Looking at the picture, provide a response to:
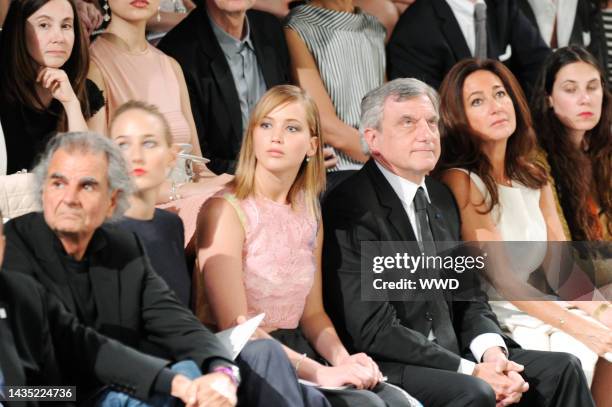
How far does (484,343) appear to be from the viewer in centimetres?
425

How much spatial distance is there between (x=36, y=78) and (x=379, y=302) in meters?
1.39

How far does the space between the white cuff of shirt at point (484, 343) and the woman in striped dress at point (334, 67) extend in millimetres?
949

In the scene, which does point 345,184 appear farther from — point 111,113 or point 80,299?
point 80,299

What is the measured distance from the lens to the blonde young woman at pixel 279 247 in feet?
12.6

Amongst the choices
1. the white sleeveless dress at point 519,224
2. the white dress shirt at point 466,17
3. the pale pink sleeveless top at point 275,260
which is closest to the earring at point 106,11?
the pale pink sleeveless top at point 275,260

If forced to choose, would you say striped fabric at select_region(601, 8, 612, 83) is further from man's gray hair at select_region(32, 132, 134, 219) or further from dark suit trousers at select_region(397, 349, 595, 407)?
man's gray hair at select_region(32, 132, 134, 219)

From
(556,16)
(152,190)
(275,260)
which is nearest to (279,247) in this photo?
(275,260)

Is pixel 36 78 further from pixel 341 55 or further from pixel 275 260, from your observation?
pixel 341 55

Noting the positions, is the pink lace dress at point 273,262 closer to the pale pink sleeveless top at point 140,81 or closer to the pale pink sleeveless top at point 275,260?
the pale pink sleeveless top at point 275,260

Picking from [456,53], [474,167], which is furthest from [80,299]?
[456,53]

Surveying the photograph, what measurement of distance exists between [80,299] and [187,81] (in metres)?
1.54

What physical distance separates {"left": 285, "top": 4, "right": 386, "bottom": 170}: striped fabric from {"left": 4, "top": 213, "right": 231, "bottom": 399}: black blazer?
5.40 feet

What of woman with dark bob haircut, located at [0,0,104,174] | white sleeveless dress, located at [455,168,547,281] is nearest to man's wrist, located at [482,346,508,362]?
white sleeveless dress, located at [455,168,547,281]

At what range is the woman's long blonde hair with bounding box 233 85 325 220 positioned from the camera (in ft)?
13.2
